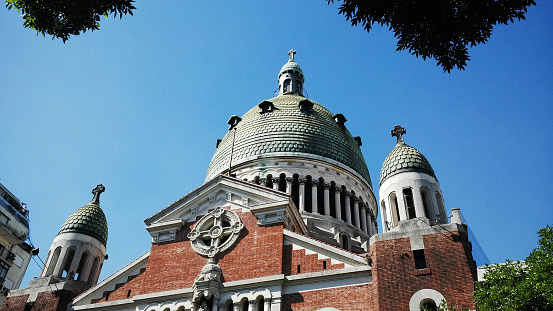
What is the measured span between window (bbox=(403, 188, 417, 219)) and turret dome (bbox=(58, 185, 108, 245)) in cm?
1523

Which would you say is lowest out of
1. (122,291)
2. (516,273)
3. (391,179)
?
(516,273)

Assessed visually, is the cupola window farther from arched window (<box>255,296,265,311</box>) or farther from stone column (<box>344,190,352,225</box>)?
arched window (<box>255,296,265,311</box>)

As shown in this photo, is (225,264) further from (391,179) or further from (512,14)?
(512,14)

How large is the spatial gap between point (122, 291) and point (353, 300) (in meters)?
9.98

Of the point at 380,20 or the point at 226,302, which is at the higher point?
the point at 380,20

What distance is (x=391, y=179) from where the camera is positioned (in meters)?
22.1

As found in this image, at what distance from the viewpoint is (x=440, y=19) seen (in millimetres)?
11266

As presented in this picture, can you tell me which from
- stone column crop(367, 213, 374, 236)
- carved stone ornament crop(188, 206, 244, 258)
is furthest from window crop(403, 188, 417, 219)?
stone column crop(367, 213, 374, 236)

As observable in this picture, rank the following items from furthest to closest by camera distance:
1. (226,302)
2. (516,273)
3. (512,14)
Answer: (226,302) → (516,273) → (512,14)

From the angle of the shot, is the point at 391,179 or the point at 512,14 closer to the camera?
the point at 512,14

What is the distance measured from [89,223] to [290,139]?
14.4m

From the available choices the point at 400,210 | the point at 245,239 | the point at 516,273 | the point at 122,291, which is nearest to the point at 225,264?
the point at 245,239

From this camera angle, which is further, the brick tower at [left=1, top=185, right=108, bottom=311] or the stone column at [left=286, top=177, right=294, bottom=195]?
the stone column at [left=286, top=177, right=294, bottom=195]

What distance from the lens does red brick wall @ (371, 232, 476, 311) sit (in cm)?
1659
